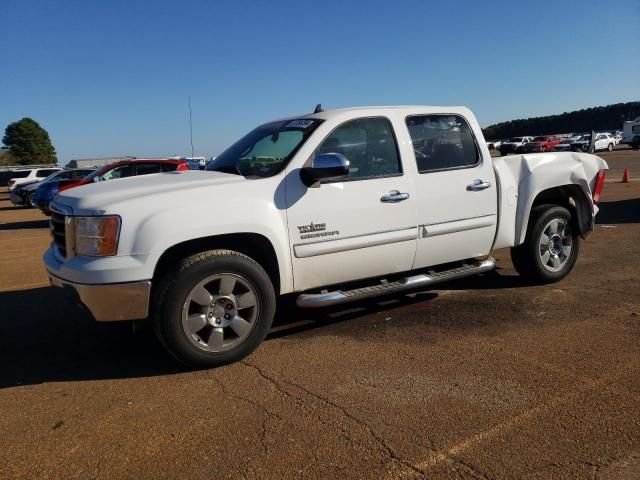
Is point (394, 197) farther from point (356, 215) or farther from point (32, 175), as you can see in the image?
point (32, 175)

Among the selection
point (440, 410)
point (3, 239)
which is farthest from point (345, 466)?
point (3, 239)

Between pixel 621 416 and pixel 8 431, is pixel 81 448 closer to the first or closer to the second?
pixel 8 431

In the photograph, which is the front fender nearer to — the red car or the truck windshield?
the truck windshield

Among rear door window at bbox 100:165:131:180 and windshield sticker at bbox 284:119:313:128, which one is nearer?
windshield sticker at bbox 284:119:313:128

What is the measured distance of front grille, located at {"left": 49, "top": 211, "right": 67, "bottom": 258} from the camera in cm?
410

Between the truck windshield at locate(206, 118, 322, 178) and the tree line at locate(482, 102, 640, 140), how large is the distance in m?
91.8

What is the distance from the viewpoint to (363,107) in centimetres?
493

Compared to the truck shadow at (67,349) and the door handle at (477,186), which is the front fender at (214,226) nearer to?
the truck shadow at (67,349)

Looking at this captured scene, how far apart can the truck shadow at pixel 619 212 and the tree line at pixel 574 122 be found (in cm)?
8246

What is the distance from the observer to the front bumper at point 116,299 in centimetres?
367

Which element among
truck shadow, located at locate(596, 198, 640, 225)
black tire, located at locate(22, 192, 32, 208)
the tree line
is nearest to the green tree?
black tire, located at locate(22, 192, 32, 208)

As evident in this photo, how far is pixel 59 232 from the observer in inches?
166

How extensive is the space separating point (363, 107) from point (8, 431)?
3604mm

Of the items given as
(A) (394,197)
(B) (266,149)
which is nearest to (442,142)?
(A) (394,197)
